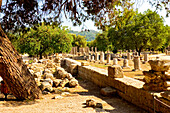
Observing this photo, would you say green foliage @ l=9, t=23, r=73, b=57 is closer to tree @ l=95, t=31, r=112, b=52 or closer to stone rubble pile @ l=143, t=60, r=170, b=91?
tree @ l=95, t=31, r=112, b=52

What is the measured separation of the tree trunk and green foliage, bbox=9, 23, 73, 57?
2030 cm

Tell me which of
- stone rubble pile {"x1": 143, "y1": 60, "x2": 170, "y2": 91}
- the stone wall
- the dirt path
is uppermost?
stone rubble pile {"x1": 143, "y1": 60, "x2": 170, "y2": 91}

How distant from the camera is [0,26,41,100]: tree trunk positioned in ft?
19.6

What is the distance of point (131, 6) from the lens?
7.14 m

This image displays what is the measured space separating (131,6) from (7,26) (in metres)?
6.18

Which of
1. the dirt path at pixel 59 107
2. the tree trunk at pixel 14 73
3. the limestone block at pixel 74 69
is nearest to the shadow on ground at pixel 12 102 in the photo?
the dirt path at pixel 59 107

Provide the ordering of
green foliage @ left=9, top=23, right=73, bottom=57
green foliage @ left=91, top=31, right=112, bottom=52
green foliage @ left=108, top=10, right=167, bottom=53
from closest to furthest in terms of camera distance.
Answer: green foliage @ left=9, top=23, right=73, bottom=57
green foliage @ left=108, top=10, right=167, bottom=53
green foliage @ left=91, top=31, right=112, bottom=52

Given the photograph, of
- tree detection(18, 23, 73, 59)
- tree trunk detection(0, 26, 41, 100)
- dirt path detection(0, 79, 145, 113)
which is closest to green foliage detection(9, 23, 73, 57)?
tree detection(18, 23, 73, 59)

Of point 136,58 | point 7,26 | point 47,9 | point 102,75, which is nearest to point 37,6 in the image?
point 47,9

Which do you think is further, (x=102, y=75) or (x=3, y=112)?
(x=102, y=75)

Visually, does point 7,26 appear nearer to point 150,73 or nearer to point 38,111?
point 38,111

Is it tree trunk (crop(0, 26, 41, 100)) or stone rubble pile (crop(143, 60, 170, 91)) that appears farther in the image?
tree trunk (crop(0, 26, 41, 100))

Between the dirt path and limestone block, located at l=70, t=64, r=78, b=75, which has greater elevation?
limestone block, located at l=70, t=64, r=78, b=75

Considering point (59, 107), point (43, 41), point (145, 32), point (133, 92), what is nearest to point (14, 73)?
point (59, 107)
